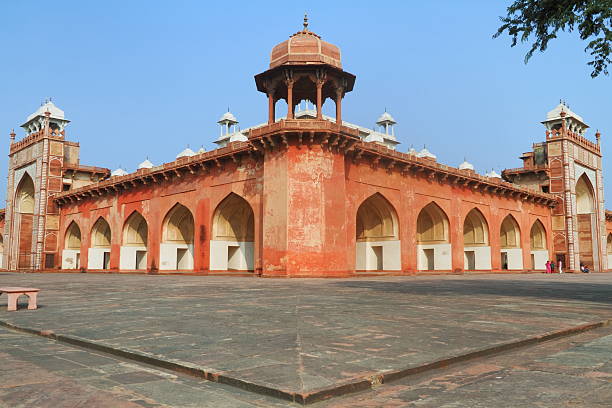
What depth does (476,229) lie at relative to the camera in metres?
30.0

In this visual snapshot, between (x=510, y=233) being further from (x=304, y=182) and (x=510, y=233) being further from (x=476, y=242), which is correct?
(x=304, y=182)

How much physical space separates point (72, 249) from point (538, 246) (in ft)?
111

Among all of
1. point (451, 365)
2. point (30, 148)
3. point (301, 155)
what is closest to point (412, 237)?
point (301, 155)

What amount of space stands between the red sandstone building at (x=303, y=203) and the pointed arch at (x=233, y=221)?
58 millimetres

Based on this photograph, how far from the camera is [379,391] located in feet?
9.44

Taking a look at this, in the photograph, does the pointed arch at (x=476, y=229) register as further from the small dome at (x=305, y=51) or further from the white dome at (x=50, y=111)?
the white dome at (x=50, y=111)

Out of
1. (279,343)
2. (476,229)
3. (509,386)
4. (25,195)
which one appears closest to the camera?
(509,386)

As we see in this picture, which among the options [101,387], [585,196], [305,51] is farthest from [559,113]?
[101,387]

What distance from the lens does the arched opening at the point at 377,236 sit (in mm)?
22953

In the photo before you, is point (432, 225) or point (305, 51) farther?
point (432, 225)

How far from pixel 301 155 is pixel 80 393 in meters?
15.8

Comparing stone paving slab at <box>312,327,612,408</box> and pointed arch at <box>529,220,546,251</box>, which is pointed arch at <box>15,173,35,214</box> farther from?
stone paving slab at <box>312,327,612,408</box>

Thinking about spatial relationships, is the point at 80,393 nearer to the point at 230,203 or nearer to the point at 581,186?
the point at 230,203

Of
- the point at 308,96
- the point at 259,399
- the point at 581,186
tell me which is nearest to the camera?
the point at 259,399
